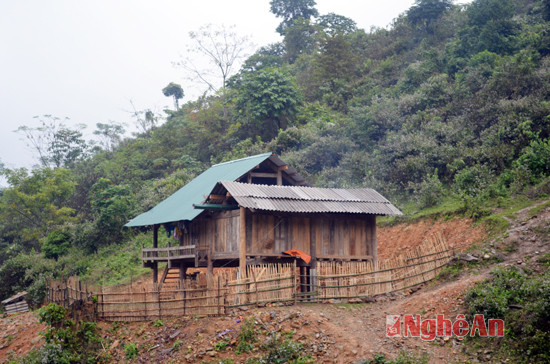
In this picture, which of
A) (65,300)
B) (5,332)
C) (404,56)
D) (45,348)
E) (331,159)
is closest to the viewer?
(45,348)

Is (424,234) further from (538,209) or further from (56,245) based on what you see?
(56,245)

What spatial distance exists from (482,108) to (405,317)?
53.1 ft

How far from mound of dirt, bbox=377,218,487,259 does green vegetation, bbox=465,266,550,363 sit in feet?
14.9

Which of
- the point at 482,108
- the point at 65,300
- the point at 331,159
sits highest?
the point at 482,108

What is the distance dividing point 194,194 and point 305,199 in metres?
5.53

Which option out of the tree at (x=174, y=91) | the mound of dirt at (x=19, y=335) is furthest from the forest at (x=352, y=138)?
the tree at (x=174, y=91)

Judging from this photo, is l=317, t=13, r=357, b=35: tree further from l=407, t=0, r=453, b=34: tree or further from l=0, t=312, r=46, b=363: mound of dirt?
l=0, t=312, r=46, b=363: mound of dirt

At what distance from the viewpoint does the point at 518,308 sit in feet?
39.9

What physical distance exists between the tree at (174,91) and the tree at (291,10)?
13.1 metres

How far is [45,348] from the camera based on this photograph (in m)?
15.9

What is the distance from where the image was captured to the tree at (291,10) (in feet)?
191

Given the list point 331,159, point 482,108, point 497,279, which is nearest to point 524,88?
point 482,108

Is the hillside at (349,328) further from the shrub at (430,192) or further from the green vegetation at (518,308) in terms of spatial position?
the shrub at (430,192)

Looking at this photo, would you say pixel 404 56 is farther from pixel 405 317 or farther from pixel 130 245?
pixel 405 317
